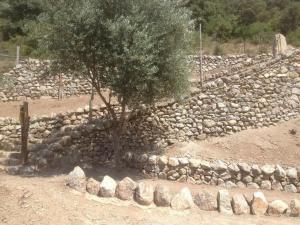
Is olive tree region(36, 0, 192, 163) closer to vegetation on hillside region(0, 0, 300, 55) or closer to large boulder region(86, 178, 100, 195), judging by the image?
large boulder region(86, 178, 100, 195)

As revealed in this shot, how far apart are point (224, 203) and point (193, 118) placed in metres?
6.58

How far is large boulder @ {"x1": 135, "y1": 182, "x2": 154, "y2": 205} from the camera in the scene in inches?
324

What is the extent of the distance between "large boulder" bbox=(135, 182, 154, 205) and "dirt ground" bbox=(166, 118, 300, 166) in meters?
5.06

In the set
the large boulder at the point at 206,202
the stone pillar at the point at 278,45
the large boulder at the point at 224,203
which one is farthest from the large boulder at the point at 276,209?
the stone pillar at the point at 278,45

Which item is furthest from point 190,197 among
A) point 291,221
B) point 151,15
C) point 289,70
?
point 289,70

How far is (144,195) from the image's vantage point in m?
8.26

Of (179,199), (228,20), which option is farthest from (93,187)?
(228,20)

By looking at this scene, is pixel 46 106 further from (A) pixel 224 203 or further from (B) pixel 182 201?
(A) pixel 224 203

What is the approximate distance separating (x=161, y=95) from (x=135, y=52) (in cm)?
171

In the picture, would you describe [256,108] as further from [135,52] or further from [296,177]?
[135,52]

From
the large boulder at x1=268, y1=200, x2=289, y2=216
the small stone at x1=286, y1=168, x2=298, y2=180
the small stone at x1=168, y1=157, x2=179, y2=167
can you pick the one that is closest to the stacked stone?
the small stone at x1=168, y1=157, x2=179, y2=167

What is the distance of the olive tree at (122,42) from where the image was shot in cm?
1150

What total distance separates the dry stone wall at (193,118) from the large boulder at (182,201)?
568 centimetres

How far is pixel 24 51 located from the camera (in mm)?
26703
